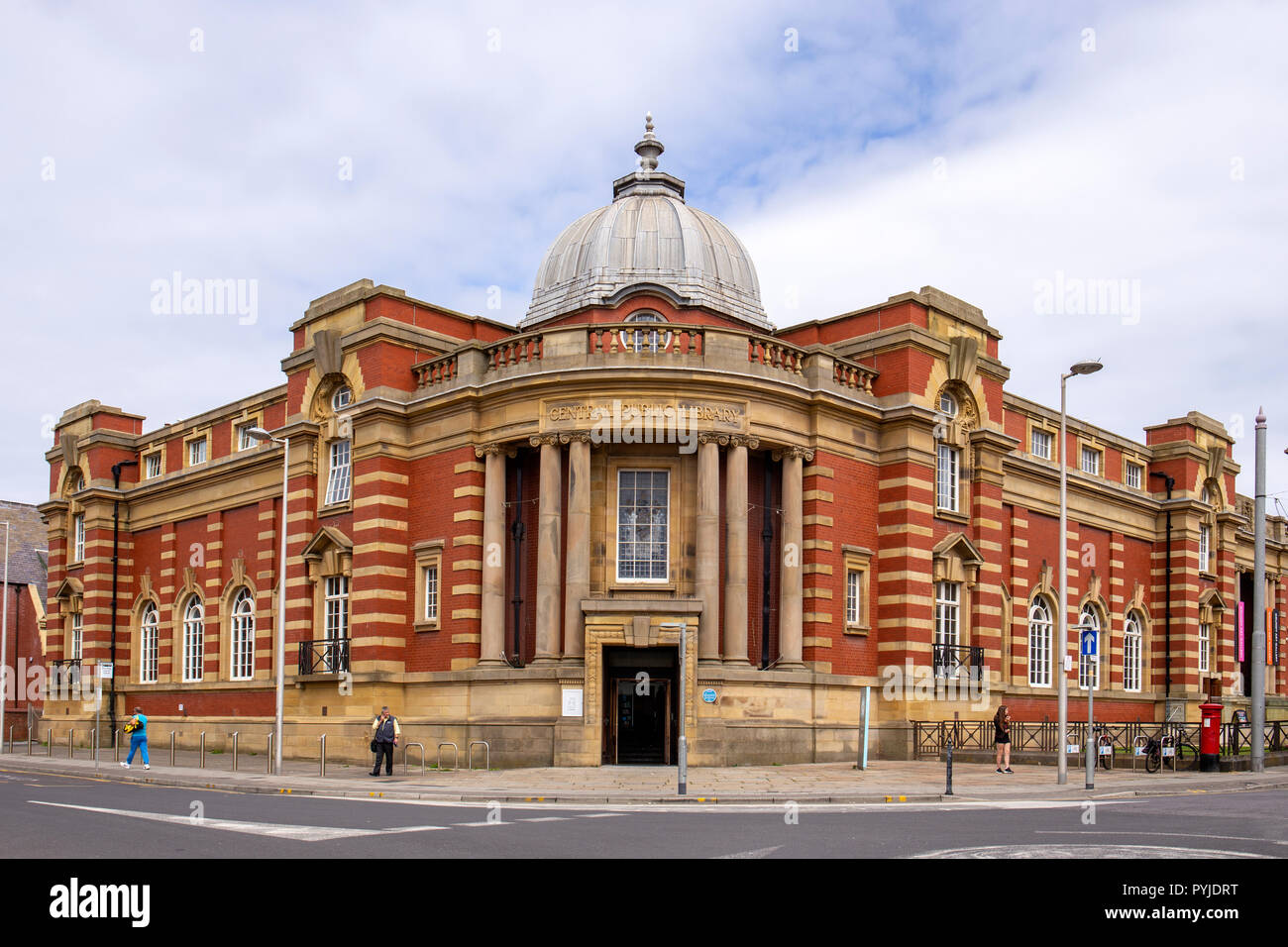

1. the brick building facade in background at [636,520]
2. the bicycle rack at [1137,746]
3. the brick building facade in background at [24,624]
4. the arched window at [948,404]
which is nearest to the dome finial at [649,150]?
the brick building facade in background at [636,520]

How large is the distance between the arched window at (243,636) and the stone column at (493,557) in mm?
13564

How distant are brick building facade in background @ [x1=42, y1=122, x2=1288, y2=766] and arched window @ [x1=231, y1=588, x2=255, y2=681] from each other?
0.44 feet

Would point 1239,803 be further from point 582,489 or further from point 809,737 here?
point 582,489

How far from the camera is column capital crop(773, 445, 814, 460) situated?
3247 centimetres

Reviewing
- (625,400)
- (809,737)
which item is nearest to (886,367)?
(625,400)

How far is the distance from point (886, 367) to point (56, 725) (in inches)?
1367

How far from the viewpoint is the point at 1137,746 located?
3562cm

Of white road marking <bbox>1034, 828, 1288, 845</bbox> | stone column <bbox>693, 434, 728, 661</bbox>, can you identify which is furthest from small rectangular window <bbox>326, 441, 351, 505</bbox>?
white road marking <bbox>1034, 828, 1288, 845</bbox>

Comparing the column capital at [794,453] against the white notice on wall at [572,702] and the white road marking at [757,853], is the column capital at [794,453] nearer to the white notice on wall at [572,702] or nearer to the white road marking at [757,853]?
the white notice on wall at [572,702]

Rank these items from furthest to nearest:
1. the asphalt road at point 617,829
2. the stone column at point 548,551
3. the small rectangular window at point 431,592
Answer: the small rectangular window at point 431,592, the stone column at point 548,551, the asphalt road at point 617,829

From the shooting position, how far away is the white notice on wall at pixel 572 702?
97.6ft

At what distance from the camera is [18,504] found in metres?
67.1

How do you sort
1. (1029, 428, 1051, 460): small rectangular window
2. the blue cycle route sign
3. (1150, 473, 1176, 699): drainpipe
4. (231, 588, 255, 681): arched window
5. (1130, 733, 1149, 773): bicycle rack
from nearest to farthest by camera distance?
the blue cycle route sign < (1130, 733, 1149, 773): bicycle rack < (231, 588, 255, 681): arched window < (1029, 428, 1051, 460): small rectangular window < (1150, 473, 1176, 699): drainpipe

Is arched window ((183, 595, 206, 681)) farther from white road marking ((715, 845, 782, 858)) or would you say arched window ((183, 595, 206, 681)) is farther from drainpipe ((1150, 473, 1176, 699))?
white road marking ((715, 845, 782, 858))
